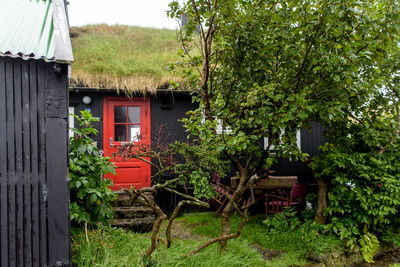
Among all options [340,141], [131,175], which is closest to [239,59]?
[340,141]

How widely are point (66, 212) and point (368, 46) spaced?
4.29 metres

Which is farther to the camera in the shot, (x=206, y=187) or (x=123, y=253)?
(x=206, y=187)

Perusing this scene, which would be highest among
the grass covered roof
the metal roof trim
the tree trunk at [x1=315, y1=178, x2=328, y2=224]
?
the grass covered roof

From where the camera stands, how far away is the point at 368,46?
372 cm

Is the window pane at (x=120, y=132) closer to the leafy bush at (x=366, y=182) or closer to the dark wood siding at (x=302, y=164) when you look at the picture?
the dark wood siding at (x=302, y=164)

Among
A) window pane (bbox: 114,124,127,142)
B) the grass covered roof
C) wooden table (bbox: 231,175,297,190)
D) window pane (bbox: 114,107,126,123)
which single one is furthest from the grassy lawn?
the grass covered roof

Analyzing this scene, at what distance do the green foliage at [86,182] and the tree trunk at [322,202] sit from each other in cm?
384

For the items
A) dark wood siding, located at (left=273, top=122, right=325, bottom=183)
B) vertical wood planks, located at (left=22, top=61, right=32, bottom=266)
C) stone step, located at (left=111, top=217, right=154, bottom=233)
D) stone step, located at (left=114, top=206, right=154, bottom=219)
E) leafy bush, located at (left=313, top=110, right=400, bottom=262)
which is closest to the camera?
vertical wood planks, located at (left=22, top=61, right=32, bottom=266)

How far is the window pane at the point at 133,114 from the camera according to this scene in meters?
7.60

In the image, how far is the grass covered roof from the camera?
6969 millimetres

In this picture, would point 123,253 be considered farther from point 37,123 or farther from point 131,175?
Result: point 131,175

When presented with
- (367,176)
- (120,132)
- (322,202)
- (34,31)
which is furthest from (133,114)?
(367,176)

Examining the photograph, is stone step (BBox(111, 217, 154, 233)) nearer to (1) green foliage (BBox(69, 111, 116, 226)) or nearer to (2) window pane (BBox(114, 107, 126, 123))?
(1) green foliage (BBox(69, 111, 116, 226))

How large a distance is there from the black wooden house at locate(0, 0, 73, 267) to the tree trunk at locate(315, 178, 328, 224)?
14.5 feet
